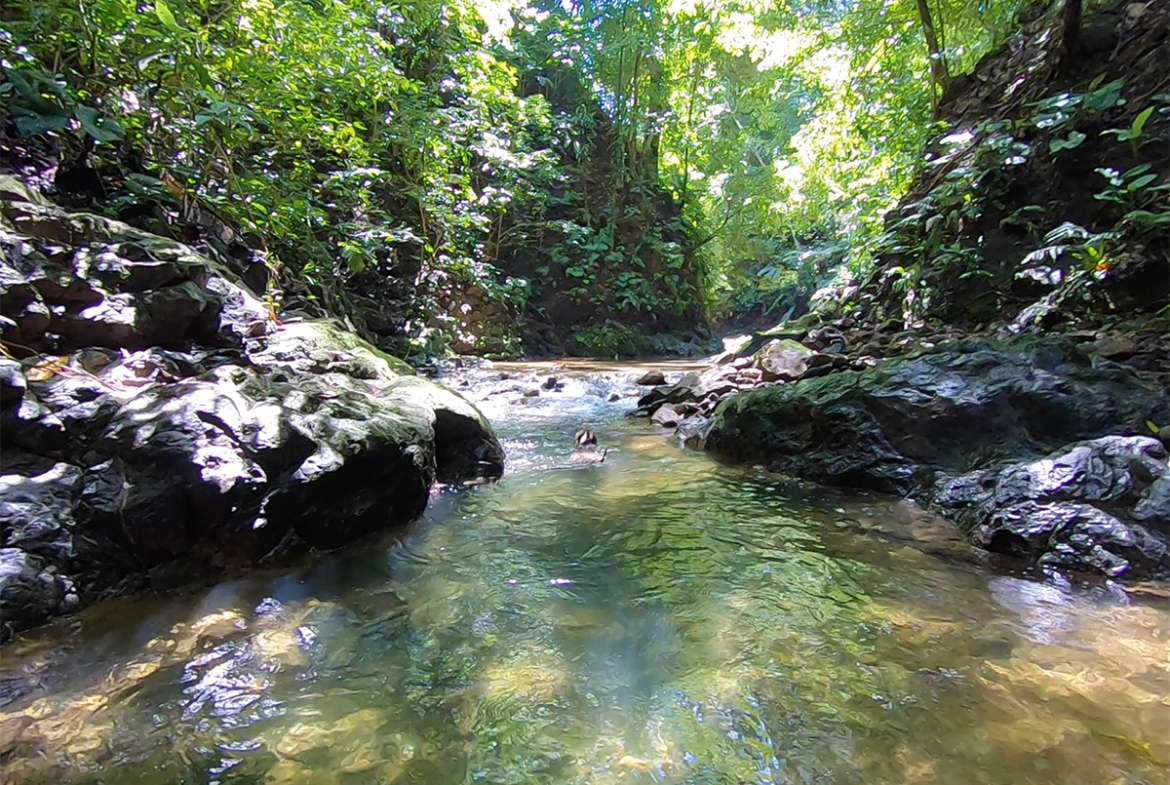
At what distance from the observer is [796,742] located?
1738 mm

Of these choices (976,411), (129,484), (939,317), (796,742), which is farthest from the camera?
(939,317)

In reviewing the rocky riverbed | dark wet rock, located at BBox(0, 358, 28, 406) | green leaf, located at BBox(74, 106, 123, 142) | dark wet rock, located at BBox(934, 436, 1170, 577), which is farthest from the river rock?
green leaf, located at BBox(74, 106, 123, 142)

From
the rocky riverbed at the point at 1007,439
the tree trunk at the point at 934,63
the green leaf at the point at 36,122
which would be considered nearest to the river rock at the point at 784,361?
the rocky riverbed at the point at 1007,439

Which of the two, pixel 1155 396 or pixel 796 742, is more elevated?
pixel 1155 396

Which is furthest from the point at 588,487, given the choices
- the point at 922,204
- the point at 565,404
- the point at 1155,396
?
the point at 922,204

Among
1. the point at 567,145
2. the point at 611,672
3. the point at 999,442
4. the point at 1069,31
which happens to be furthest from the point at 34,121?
the point at 567,145

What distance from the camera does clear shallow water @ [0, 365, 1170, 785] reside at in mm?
1648

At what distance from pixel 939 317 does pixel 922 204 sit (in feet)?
4.41

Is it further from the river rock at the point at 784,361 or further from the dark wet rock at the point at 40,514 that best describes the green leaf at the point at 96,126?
the river rock at the point at 784,361

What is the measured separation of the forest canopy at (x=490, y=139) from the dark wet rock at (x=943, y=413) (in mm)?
4479

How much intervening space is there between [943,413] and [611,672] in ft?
10.7

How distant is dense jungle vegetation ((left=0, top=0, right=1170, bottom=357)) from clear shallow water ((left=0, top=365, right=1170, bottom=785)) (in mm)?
3565

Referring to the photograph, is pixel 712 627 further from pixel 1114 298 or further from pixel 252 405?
pixel 1114 298

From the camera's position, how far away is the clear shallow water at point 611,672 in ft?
5.41
